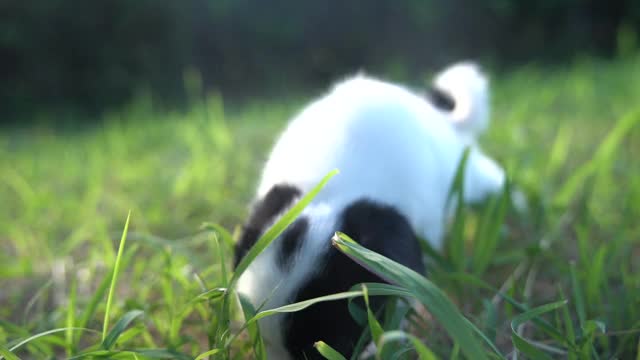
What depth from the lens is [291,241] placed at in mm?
1656

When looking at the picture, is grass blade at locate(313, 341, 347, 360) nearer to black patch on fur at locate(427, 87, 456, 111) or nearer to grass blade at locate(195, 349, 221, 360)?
grass blade at locate(195, 349, 221, 360)

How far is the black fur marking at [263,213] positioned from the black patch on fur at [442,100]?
155cm

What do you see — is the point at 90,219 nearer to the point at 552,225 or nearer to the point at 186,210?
the point at 186,210

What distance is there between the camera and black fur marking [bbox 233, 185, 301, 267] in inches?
70.8

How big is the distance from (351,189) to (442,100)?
1.48 meters

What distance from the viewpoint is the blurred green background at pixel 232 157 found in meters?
1.81

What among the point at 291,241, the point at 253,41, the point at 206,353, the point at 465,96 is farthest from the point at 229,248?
the point at 253,41

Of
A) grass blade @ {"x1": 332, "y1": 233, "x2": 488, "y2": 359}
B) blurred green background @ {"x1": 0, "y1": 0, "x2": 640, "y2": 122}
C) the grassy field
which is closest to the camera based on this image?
grass blade @ {"x1": 332, "y1": 233, "x2": 488, "y2": 359}

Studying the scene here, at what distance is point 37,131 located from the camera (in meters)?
9.05

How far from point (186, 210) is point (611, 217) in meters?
1.93

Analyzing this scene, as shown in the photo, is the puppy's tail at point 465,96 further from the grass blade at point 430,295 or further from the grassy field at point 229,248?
the grass blade at point 430,295

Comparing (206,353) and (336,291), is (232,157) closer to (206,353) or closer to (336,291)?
(336,291)

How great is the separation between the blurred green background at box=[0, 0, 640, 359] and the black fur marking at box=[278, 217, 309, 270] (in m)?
0.15

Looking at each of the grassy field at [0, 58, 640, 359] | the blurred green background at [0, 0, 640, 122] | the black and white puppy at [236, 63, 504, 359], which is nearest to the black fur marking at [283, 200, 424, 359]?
the black and white puppy at [236, 63, 504, 359]
